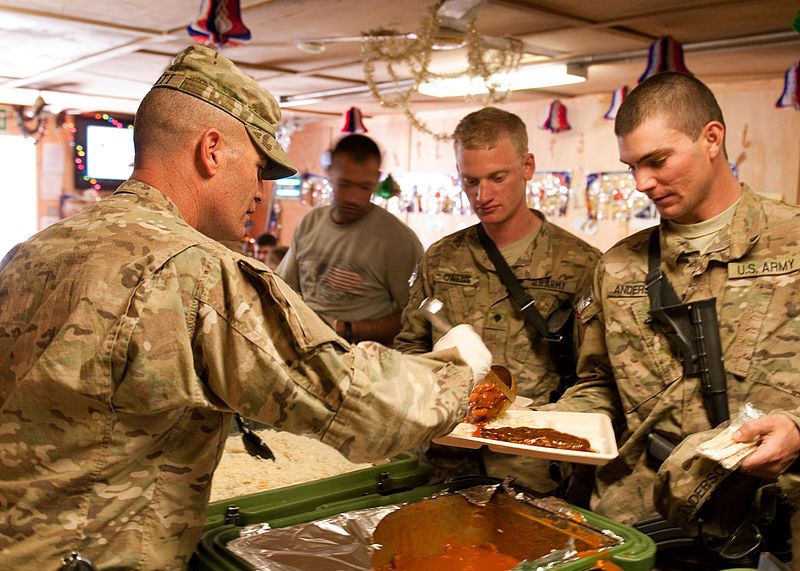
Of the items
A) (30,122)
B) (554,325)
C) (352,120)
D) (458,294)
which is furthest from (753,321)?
(30,122)

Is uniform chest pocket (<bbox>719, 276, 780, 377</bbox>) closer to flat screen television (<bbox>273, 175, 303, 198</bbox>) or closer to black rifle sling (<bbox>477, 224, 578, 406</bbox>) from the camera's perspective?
black rifle sling (<bbox>477, 224, 578, 406</bbox>)

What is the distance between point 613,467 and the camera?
1.92m

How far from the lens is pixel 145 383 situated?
1.16 meters

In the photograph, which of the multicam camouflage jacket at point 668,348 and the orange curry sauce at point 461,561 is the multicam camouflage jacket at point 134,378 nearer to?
the orange curry sauce at point 461,561

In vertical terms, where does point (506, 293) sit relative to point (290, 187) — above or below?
below

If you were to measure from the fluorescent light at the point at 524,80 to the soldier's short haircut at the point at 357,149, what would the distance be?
972 millimetres

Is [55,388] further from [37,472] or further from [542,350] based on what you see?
[542,350]

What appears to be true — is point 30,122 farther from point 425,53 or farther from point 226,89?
point 226,89

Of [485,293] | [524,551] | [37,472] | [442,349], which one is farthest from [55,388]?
[485,293]

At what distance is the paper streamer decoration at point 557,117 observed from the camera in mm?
5730

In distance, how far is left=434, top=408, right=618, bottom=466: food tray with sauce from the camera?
1.57 meters

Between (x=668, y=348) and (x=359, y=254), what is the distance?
5.75 feet

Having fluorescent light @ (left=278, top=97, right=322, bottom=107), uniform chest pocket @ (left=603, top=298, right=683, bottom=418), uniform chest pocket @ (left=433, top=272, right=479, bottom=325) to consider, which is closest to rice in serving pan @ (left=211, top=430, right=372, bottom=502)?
uniform chest pocket @ (left=433, top=272, right=479, bottom=325)

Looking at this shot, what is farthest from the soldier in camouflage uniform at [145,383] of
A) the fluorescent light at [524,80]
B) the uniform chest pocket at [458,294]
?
the fluorescent light at [524,80]
